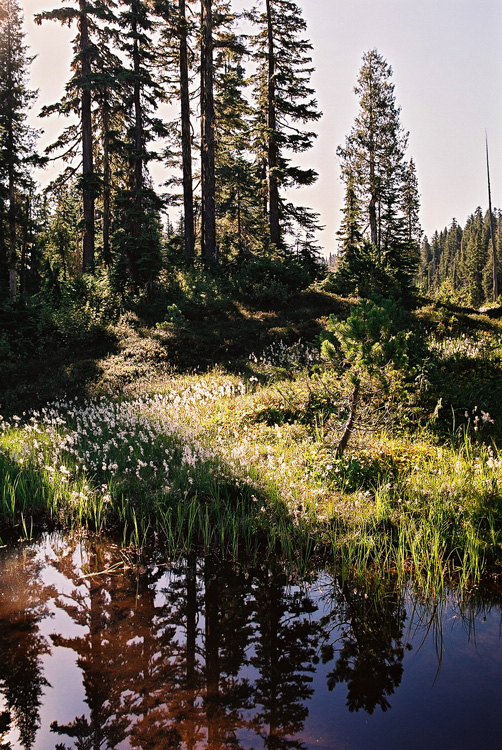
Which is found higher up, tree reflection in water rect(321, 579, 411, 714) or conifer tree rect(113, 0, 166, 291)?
conifer tree rect(113, 0, 166, 291)

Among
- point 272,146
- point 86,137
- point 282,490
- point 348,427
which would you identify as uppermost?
point 272,146

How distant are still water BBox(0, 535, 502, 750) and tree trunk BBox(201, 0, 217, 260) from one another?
1899cm

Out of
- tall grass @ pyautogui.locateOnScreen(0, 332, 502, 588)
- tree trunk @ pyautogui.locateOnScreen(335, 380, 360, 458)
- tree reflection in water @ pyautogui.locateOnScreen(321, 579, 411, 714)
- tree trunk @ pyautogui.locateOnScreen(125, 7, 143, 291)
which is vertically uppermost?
tree trunk @ pyautogui.locateOnScreen(125, 7, 143, 291)

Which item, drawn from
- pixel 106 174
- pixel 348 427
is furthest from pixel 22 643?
pixel 106 174

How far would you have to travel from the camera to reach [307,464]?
6.09 m

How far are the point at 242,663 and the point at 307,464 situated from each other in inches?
131

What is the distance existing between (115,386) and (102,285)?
794 cm

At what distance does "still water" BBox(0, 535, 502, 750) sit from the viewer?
243 centimetres

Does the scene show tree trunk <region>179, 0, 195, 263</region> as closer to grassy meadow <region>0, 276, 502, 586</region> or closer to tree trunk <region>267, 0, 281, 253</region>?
tree trunk <region>267, 0, 281, 253</region>

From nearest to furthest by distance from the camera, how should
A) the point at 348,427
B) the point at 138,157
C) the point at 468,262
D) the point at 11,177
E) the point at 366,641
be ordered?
the point at 366,641 < the point at 348,427 < the point at 138,157 < the point at 11,177 < the point at 468,262

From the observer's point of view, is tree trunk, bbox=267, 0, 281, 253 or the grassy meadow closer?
the grassy meadow

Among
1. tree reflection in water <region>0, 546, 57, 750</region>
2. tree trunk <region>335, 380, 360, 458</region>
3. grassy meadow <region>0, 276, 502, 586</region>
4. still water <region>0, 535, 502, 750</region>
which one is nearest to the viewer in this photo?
still water <region>0, 535, 502, 750</region>

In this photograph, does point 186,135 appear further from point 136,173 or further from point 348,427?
point 348,427

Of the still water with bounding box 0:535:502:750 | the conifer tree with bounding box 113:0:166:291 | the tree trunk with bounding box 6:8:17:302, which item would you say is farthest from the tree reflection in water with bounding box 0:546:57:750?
the tree trunk with bounding box 6:8:17:302
